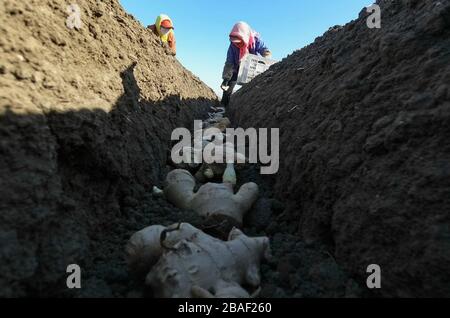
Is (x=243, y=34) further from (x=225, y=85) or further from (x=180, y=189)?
(x=180, y=189)

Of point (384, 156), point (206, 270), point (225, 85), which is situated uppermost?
point (225, 85)

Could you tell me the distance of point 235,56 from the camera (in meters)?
8.50

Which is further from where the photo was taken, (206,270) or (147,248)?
(147,248)

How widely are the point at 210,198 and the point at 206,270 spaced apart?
94 cm

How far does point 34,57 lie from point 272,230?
6.27 feet

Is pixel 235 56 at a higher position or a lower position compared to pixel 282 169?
higher

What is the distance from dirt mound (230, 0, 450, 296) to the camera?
1705 mm

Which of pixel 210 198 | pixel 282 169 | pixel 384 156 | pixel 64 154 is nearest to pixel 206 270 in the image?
pixel 210 198

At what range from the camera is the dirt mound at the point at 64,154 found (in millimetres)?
1673

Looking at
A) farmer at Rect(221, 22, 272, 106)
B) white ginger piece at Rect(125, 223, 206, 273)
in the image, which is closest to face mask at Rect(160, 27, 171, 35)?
farmer at Rect(221, 22, 272, 106)

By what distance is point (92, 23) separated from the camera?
3.05m

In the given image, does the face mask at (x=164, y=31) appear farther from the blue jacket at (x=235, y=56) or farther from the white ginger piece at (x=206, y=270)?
the white ginger piece at (x=206, y=270)

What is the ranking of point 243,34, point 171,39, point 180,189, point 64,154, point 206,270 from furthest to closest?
1. point 171,39
2. point 243,34
3. point 180,189
4. point 64,154
5. point 206,270
